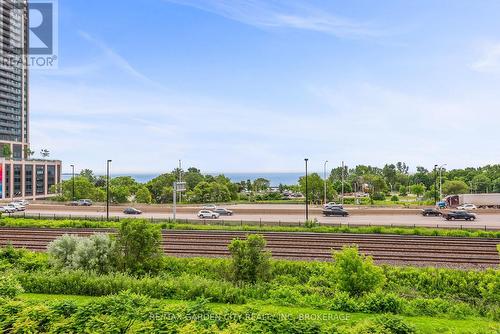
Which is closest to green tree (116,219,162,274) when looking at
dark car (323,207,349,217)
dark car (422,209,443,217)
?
dark car (323,207,349,217)

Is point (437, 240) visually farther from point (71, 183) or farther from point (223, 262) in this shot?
point (71, 183)

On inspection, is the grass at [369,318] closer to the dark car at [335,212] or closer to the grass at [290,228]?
the grass at [290,228]

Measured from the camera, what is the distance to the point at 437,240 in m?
29.0

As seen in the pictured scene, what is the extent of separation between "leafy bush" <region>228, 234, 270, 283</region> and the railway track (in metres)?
6.16

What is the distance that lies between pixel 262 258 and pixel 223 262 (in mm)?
3410

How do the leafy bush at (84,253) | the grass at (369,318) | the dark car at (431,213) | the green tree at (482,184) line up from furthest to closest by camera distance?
the green tree at (482,184) → the dark car at (431,213) → the leafy bush at (84,253) → the grass at (369,318)

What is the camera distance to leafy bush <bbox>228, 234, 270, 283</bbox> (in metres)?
17.0

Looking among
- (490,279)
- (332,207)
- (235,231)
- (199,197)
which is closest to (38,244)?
(235,231)

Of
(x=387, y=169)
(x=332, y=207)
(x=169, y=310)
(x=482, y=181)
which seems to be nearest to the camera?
(x=169, y=310)

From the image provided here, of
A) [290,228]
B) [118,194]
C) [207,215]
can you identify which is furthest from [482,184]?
[118,194]

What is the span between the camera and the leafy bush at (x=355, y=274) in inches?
584

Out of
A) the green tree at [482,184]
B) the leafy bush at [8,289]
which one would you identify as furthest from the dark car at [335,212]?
the green tree at [482,184]

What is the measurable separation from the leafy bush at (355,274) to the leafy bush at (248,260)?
3915 mm

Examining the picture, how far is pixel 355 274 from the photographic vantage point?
48.6 ft
